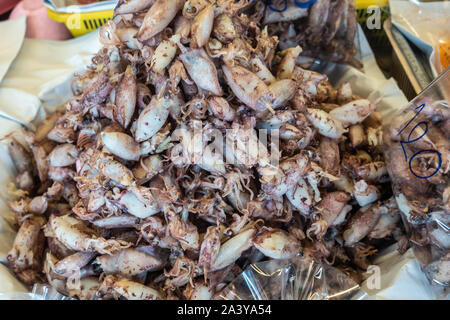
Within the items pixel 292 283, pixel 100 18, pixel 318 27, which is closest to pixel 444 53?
Answer: pixel 318 27

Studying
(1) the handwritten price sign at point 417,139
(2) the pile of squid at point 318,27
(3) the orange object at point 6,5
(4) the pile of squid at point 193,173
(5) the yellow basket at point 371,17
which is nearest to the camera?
(4) the pile of squid at point 193,173

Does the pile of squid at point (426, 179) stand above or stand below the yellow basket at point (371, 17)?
below

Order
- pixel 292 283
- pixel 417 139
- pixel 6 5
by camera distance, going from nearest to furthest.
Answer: pixel 292 283
pixel 417 139
pixel 6 5

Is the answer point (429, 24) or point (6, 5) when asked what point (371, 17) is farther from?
point (6, 5)

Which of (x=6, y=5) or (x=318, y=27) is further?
(x=6, y=5)

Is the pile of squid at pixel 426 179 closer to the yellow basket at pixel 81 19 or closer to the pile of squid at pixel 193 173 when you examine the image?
the pile of squid at pixel 193 173

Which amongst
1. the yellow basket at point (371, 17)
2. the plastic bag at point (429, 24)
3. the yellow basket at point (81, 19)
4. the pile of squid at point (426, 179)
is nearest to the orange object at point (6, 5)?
the yellow basket at point (81, 19)

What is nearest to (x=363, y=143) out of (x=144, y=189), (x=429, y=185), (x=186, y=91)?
(x=429, y=185)
